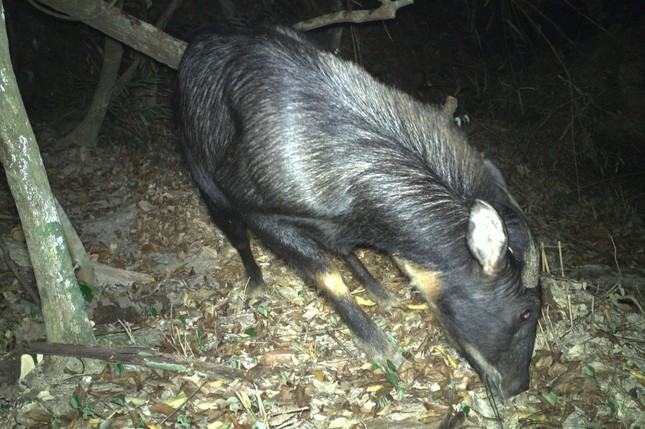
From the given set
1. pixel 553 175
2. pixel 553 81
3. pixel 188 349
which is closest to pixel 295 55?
pixel 188 349

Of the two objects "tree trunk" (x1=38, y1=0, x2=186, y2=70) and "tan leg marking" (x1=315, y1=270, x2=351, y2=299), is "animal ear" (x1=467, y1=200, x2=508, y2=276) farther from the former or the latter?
"tree trunk" (x1=38, y1=0, x2=186, y2=70)

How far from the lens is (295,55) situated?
4387 mm

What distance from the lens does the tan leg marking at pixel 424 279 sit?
13.4 ft

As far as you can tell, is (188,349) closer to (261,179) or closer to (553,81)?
(261,179)

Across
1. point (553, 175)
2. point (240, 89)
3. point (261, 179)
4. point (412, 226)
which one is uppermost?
point (240, 89)

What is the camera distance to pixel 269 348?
14.9ft

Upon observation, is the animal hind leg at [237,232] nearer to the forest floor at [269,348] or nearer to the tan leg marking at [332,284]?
the forest floor at [269,348]

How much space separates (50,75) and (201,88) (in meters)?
6.13

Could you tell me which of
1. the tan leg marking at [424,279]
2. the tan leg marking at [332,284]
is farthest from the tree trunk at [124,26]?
the tan leg marking at [424,279]

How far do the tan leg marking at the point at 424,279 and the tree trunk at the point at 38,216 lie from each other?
87.0 inches

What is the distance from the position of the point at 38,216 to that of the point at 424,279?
8.29 ft

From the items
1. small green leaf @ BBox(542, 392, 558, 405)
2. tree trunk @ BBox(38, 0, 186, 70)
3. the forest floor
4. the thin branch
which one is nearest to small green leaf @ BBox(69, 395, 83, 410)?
the forest floor

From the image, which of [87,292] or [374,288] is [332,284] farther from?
[87,292]

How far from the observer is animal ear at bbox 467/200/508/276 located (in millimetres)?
3389
